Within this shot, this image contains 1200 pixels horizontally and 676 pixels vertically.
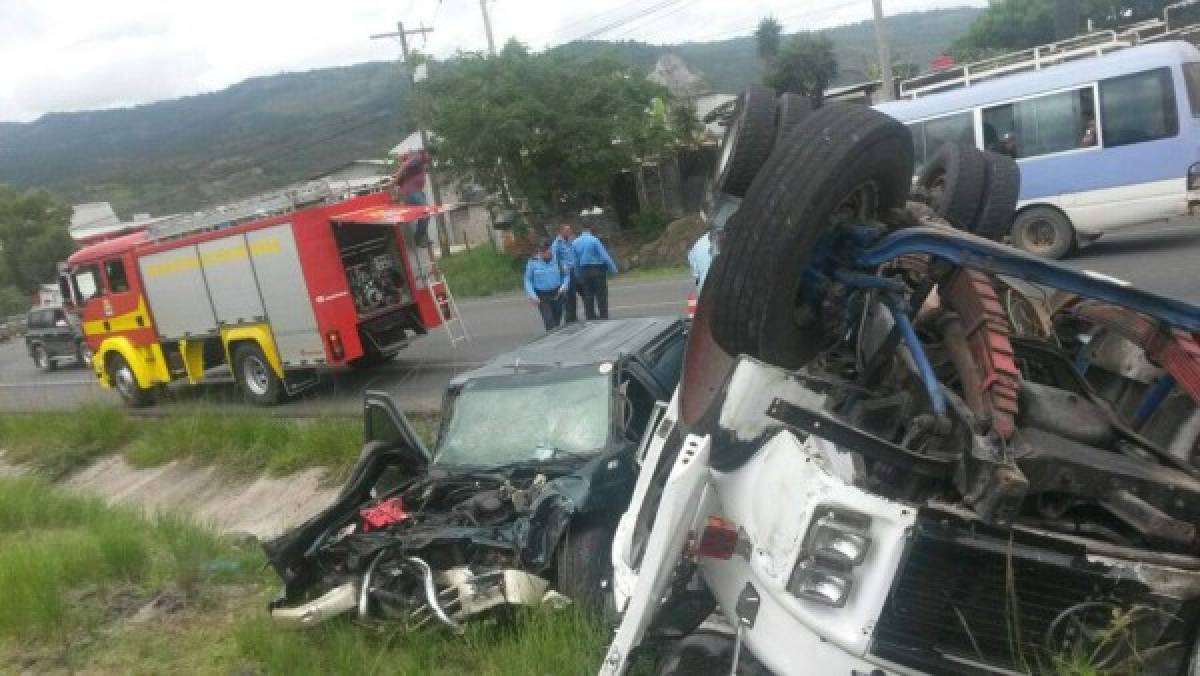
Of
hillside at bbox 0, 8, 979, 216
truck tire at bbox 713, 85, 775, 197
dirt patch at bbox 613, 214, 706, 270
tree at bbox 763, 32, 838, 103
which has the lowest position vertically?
dirt patch at bbox 613, 214, 706, 270

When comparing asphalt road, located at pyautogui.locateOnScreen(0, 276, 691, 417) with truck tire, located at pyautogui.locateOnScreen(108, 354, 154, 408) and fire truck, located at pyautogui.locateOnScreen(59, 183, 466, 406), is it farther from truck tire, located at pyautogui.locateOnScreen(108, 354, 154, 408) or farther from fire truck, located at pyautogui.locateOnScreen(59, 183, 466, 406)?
fire truck, located at pyautogui.locateOnScreen(59, 183, 466, 406)

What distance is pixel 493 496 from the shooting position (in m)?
5.24

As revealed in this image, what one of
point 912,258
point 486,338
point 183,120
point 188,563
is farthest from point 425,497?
point 183,120

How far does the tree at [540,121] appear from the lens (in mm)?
27156

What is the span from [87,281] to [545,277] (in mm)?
8213

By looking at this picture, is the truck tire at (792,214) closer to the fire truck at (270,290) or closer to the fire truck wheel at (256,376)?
the fire truck at (270,290)

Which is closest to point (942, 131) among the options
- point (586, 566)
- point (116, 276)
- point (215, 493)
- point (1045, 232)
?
point (1045, 232)

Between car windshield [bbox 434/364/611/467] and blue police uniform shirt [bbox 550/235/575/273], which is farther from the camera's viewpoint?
blue police uniform shirt [bbox 550/235/575/273]

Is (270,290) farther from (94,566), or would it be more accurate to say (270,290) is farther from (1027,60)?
(1027,60)

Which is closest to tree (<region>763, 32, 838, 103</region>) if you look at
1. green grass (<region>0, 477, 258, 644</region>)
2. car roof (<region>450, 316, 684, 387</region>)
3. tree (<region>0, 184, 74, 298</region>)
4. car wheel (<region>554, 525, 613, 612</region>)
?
car roof (<region>450, 316, 684, 387</region>)

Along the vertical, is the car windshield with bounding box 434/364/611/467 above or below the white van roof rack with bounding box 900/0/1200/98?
below

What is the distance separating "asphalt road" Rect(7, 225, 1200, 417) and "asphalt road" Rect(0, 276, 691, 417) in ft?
0.06

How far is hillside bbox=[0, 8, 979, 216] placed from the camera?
7962 cm

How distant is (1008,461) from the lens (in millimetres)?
2480
